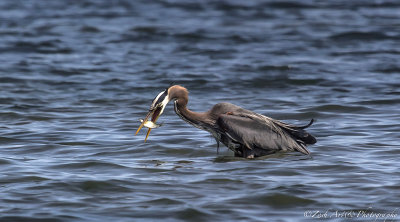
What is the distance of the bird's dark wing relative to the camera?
903 cm

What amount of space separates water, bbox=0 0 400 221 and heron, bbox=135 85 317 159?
0.19 metres

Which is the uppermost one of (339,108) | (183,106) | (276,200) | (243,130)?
(183,106)

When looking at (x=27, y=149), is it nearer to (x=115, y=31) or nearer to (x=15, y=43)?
(x=15, y=43)

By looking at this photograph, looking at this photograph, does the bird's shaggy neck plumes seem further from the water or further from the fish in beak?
the water

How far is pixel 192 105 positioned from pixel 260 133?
3571mm

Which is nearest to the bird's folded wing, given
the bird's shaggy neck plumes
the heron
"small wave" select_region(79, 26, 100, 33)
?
the heron

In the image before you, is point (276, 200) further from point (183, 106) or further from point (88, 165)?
point (183, 106)

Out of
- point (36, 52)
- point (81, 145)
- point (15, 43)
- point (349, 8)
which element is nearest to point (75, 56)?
point (36, 52)

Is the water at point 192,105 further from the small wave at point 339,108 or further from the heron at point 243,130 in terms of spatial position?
the heron at point 243,130

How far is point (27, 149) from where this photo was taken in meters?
9.35

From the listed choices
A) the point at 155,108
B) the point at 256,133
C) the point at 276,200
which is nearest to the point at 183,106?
the point at 155,108

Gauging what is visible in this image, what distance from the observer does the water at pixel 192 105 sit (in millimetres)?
7027

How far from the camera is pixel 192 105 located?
496 inches

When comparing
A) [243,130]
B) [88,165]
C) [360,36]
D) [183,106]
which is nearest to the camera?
[88,165]
